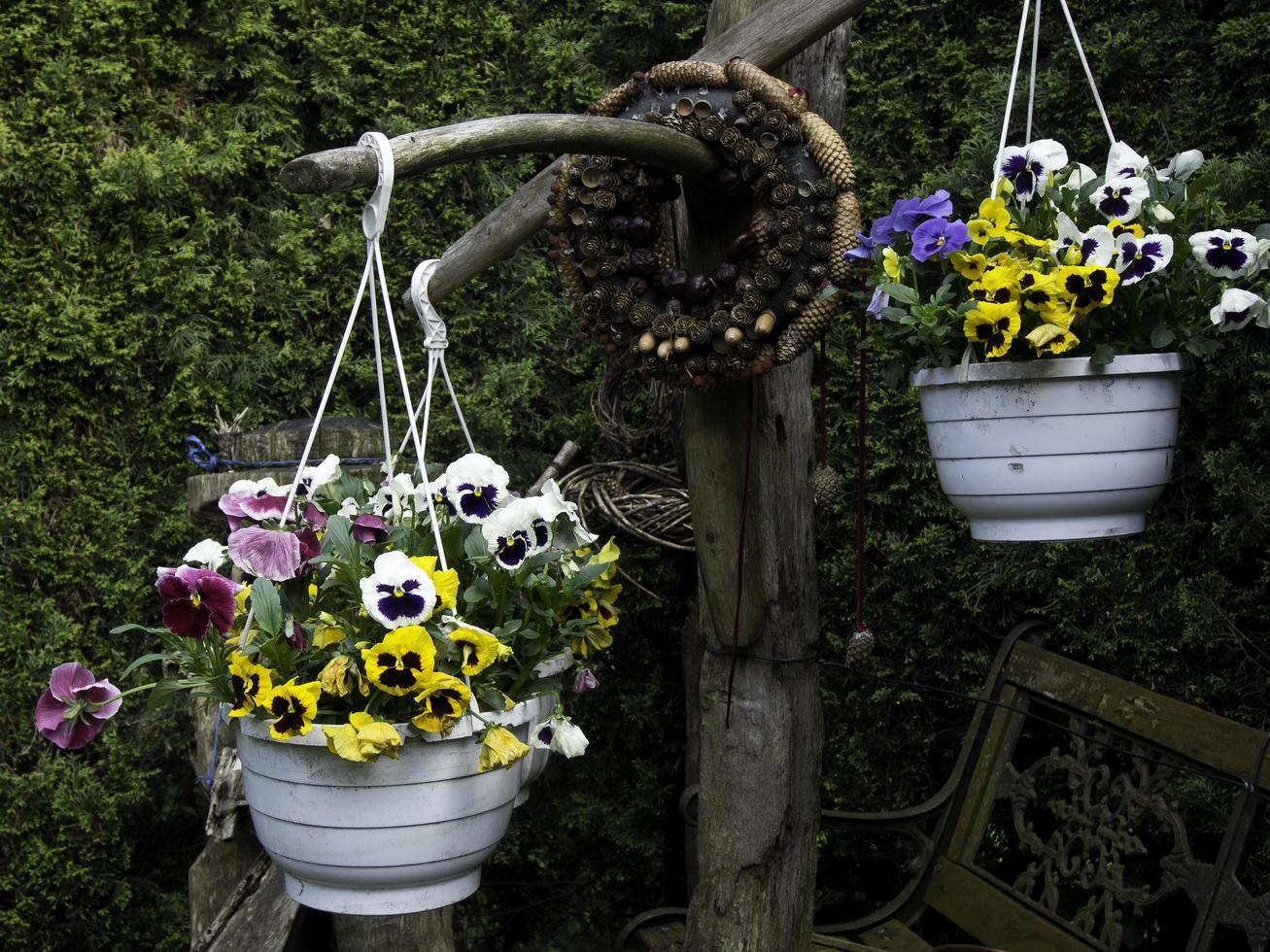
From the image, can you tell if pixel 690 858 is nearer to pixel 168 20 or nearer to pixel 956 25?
pixel 956 25

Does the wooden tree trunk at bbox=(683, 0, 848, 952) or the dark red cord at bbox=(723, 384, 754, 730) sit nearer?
the dark red cord at bbox=(723, 384, 754, 730)

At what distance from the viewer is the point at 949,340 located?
1523mm

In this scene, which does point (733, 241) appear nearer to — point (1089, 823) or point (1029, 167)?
point (1029, 167)

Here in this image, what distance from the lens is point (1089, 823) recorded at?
235 cm

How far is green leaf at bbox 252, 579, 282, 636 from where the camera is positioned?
4.73 feet

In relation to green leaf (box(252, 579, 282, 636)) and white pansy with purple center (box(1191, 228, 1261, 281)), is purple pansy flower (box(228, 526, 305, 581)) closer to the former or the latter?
green leaf (box(252, 579, 282, 636))

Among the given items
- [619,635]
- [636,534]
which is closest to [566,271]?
[636,534]

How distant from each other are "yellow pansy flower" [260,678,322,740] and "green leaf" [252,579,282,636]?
0.30 feet

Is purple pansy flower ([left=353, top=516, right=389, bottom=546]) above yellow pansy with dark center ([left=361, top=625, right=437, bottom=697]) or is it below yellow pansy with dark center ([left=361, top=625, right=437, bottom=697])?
above

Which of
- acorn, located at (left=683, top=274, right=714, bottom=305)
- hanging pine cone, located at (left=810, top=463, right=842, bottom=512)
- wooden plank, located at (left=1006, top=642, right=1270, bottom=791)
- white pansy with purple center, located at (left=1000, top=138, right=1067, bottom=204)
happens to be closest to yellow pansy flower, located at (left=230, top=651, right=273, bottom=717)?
acorn, located at (left=683, top=274, right=714, bottom=305)

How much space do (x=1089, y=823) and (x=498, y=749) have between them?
141 cm

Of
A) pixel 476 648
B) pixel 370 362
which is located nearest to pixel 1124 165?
pixel 476 648

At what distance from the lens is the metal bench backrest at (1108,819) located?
204 cm

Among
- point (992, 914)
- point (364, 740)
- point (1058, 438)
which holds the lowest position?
point (992, 914)
